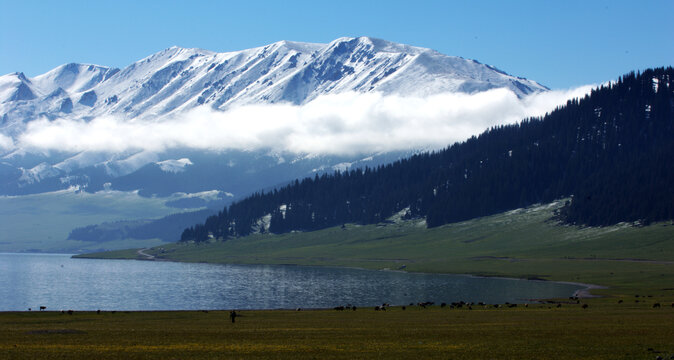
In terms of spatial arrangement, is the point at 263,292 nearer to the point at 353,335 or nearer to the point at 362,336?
the point at 353,335

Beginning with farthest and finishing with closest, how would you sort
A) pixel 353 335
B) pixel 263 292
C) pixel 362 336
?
pixel 263 292
pixel 353 335
pixel 362 336

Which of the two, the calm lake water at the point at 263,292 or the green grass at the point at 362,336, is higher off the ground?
the green grass at the point at 362,336

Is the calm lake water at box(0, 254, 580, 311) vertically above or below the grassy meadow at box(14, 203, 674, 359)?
below

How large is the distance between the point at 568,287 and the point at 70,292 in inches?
4351

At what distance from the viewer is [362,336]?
60.8 metres

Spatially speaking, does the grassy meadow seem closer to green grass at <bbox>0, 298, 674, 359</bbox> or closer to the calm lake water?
green grass at <bbox>0, 298, 674, 359</bbox>

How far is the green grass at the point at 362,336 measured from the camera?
4888 centimetres

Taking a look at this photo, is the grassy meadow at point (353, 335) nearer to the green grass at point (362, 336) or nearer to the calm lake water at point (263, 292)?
the green grass at point (362, 336)

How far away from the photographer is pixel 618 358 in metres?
45.2

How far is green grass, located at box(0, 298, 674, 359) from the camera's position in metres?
48.9

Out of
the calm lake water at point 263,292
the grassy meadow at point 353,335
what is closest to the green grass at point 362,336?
the grassy meadow at point 353,335

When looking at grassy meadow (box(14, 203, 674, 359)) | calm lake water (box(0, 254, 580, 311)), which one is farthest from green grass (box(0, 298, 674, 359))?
calm lake water (box(0, 254, 580, 311))

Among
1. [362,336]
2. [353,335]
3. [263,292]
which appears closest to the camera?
[362,336]

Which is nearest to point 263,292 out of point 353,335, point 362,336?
point 353,335
